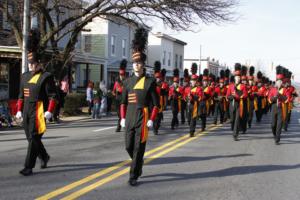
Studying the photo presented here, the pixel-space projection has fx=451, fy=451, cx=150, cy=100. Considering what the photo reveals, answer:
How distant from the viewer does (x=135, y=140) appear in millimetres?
6992

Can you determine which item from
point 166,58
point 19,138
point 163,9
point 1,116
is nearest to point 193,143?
point 19,138

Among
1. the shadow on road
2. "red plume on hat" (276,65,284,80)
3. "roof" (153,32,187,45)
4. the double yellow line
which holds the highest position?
"roof" (153,32,187,45)

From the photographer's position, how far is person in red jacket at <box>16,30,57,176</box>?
745cm

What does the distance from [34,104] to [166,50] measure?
46.1 meters

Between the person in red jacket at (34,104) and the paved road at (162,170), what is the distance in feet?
1.30

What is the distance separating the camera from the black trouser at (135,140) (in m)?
6.92

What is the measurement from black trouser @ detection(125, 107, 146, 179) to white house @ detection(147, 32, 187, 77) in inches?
1617

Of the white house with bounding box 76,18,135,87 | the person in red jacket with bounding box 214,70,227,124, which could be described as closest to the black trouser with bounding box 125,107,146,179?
the person in red jacket with bounding box 214,70,227,124

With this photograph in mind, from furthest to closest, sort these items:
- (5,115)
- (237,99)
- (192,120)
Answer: (5,115), (192,120), (237,99)

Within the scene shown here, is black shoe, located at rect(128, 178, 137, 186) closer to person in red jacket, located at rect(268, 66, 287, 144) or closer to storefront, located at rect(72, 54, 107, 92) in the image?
person in red jacket, located at rect(268, 66, 287, 144)

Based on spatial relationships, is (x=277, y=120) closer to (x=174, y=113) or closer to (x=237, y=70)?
(x=237, y=70)

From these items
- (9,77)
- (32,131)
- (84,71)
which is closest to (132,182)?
(32,131)

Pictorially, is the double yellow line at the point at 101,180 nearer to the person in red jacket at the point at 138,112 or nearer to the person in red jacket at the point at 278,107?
the person in red jacket at the point at 138,112

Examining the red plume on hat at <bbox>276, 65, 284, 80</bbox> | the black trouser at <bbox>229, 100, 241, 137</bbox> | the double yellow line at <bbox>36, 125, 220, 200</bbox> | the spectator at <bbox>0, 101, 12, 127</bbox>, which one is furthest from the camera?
the spectator at <bbox>0, 101, 12, 127</bbox>
